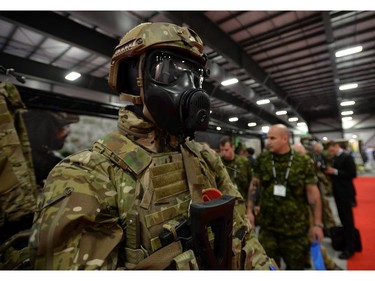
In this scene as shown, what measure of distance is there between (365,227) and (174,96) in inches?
110

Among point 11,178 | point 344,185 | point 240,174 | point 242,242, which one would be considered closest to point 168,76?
point 242,242

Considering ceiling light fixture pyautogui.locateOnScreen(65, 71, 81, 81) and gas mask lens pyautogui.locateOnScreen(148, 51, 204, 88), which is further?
ceiling light fixture pyautogui.locateOnScreen(65, 71, 81, 81)

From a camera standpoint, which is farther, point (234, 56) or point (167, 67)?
point (234, 56)

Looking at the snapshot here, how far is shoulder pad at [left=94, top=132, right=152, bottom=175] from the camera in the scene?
2.04 feet

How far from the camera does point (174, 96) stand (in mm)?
688

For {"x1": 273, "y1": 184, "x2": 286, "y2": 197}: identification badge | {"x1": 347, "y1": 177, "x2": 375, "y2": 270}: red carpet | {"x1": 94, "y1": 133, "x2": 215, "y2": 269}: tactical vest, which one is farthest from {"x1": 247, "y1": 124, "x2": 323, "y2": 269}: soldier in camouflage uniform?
{"x1": 94, "y1": 133, "x2": 215, "y2": 269}: tactical vest

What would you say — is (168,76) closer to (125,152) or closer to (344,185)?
(125,152)

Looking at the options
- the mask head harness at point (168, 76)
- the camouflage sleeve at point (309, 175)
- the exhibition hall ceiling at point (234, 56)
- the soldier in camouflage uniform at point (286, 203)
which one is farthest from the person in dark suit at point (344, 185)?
the mask head harness at point (168, 76)

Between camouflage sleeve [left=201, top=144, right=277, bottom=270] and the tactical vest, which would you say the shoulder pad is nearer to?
the tactical vest

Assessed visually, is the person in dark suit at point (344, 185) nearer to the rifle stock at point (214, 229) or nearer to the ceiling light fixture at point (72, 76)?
the rifle stock at point (214, 229)

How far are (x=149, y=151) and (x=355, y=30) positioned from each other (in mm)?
1672

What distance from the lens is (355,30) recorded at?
144 cm

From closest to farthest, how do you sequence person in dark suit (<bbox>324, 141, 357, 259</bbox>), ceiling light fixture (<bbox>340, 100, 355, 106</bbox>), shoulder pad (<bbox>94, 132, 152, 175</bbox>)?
shoulder pad (<bbox>94, 132, 152, 175</bbox>)
ceiling light fixture (<bbox>340, 100, 355, 106</bbox>)
person in dark suit (<bbox>324, 141, 357, 259</bbox>)

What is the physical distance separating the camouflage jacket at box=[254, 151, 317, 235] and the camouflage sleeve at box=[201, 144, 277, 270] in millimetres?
1055
